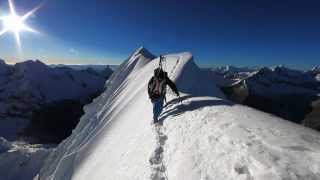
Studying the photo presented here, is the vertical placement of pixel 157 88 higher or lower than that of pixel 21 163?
higher

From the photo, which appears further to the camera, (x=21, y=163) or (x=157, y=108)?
(x=21, y=163)

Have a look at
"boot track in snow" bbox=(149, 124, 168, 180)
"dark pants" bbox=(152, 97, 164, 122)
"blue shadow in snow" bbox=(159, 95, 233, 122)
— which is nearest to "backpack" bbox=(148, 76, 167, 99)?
"dark pants" bbox=(152, 97, 164, 122)

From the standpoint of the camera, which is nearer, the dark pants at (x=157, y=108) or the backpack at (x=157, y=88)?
the dark pants at (x=157, y=108)

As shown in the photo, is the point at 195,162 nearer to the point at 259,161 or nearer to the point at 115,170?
the point at 259,161

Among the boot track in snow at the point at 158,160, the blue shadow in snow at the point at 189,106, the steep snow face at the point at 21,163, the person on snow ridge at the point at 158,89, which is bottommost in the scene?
the steep snow face at the point at 21,163

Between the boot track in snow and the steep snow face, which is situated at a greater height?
the boot track in snow

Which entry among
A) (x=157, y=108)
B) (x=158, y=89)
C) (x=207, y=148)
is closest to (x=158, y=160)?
(x=207, y=148)

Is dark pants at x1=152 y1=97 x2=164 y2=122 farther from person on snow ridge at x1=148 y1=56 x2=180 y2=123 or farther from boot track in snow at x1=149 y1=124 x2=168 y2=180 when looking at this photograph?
boot track in snow at x1=149 y1=124 x2=168 y2=180

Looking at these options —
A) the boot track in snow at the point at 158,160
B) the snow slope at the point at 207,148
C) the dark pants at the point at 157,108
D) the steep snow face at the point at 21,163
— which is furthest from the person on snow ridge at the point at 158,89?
the steep snow face at the point at 21,163

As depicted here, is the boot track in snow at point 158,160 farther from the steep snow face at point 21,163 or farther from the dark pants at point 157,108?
the steep snow face at point 21,163

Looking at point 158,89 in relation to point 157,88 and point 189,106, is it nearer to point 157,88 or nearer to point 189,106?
point 157,88

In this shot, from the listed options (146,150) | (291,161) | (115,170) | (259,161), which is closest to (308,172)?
(291,161)

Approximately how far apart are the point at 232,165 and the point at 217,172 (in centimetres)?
42

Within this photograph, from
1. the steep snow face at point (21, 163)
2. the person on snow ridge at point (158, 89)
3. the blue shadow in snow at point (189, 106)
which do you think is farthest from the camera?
the steep snow face at point (21, 163)
